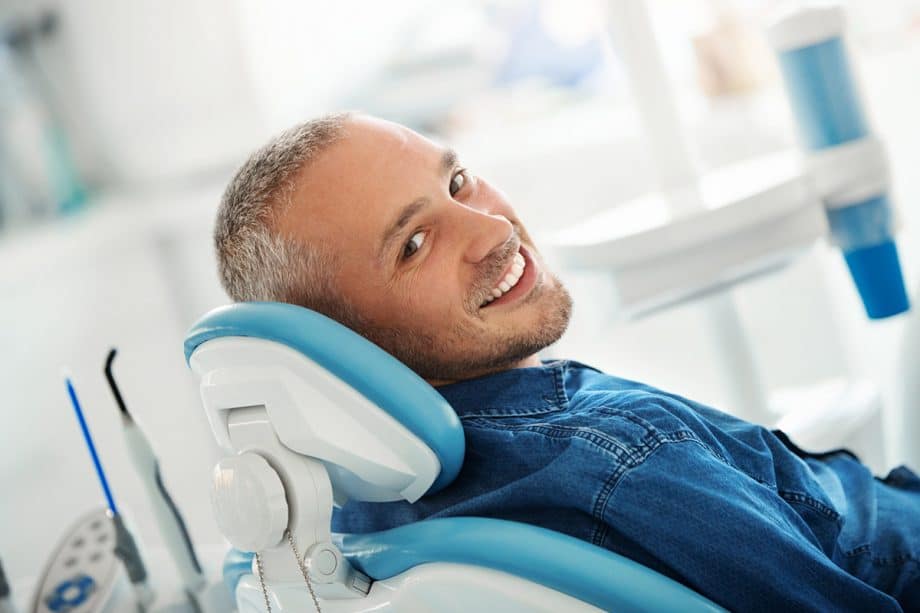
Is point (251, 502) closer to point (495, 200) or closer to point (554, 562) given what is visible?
point (554, 562)

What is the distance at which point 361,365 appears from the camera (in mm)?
902

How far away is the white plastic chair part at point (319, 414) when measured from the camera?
897mm

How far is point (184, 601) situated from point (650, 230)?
0.78 meters

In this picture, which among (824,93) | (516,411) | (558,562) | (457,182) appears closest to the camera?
(558,562)

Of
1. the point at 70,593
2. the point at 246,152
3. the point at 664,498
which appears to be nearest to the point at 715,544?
the point at 664,498

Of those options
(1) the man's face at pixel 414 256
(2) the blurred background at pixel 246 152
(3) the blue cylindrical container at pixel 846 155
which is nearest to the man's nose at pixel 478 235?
(1) the man's face at pixel 414 256

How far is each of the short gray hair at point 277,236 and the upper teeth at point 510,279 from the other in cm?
14

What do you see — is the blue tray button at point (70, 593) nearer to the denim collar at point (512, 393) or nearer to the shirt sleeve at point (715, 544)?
the denim collar at point (512, 393)

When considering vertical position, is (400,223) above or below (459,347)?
above

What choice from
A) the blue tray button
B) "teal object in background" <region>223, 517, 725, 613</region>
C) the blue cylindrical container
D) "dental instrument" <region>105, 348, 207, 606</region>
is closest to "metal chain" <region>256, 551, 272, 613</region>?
"teal object in background" <region>223, 517, 725, 613</region>

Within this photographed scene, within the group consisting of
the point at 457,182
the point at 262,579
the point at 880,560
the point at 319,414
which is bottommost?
the point at 880,560

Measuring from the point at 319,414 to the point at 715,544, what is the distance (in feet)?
1.06

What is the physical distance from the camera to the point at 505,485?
0.95 metres

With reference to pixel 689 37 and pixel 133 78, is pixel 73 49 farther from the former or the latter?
pixel 689 37
